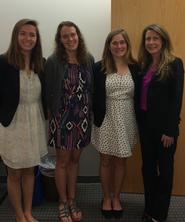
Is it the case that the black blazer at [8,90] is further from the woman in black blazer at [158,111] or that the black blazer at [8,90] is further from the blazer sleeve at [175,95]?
the blazer sleeve at [175,95]

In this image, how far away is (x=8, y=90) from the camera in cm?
226

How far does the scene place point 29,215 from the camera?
2.61 m

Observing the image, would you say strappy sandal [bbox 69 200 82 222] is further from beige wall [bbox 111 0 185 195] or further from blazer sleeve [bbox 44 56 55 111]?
beige wall [bbox 111 0 185 195]

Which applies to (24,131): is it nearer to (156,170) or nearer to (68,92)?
(68,92)

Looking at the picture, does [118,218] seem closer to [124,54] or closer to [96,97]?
[96,97]

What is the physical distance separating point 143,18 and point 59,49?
83 cm

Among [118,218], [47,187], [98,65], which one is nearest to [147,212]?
[118,218]

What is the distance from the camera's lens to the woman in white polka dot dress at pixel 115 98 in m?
2.53

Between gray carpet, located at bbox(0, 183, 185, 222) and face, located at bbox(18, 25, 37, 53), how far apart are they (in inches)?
54.5

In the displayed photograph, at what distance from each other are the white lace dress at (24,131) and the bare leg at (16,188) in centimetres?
9

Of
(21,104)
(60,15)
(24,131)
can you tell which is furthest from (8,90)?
(60,15)

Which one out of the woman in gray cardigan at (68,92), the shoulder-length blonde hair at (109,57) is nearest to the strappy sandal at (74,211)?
the woman in gray cardigan at (68,92)

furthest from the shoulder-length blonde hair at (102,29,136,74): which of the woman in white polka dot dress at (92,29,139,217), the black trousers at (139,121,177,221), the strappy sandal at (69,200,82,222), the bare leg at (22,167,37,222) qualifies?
the strappy sandal at (69,200,82,222)

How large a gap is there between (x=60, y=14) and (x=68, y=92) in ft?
3.48
